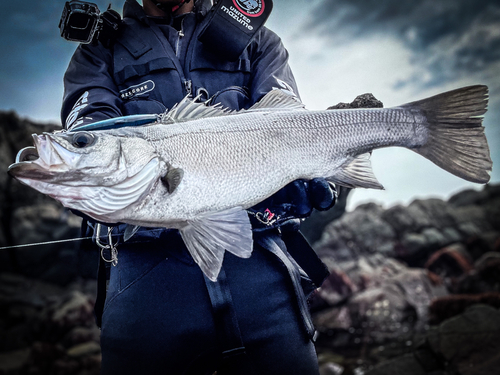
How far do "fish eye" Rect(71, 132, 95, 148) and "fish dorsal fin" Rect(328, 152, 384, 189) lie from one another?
1.22 meters

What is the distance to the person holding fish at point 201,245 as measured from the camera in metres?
1.62

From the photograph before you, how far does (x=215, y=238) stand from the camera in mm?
1462

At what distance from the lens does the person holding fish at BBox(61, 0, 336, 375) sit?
1.62 metres

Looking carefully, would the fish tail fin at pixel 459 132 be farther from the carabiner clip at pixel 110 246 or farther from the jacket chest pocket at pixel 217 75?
the carabiner clip at pixel 110 246

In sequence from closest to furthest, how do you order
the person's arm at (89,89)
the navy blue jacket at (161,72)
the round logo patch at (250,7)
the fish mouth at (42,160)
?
the fish mouth at (42,160), the person's arm at (89,89), the navy blue jacket at (161,72), the round logo patch at (250,7)

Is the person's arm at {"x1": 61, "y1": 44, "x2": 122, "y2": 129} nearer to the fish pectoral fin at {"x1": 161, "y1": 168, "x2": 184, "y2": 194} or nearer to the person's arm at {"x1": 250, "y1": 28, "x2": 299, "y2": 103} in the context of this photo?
the fish pectoral fin at {"x1": 161, "y1": 168, "x2": 184, "y2": 194}

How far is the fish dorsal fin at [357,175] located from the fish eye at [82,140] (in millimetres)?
1218

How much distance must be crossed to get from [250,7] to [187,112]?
1.02 metres

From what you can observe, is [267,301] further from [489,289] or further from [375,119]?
[489,289]

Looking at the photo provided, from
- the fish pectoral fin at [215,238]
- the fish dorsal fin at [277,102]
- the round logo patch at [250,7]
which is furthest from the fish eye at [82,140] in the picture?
the round logo patch at [250,7]

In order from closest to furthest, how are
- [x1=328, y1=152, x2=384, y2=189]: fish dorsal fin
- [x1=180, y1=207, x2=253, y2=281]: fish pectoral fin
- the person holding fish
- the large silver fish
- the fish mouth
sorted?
the fish mouth < the large silver fish < [x1=180, y1=207, x2=253, y2=281]: fish pectoral fin < the person holding fish < [x1=328, y1=152, x2=384, y2=189]: fish dorsal fin

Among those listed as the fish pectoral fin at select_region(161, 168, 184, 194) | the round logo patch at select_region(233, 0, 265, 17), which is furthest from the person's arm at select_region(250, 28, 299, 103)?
the fish pectoral fin at select_region(161, 168, 184, 194)

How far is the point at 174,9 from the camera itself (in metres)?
2.43

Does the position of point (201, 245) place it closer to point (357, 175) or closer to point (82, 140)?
point (82, 140)
